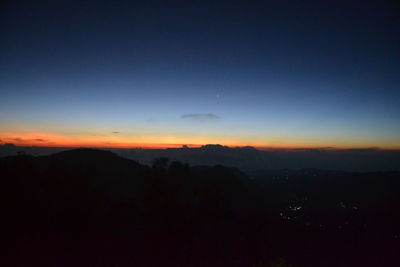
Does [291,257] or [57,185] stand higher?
[57,185]

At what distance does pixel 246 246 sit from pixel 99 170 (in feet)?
490

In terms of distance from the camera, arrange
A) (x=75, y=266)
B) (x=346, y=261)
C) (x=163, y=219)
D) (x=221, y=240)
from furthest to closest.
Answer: (x=346, y=261)
(x=221, y=240)
(x=163, y=219)
(x=75, y=266)

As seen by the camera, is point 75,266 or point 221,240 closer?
point 75,266

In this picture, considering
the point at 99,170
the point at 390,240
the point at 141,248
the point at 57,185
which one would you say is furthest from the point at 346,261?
the point at 99,170

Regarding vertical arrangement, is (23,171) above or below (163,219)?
above

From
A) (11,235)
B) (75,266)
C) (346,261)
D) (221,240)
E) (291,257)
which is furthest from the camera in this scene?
(346,261)

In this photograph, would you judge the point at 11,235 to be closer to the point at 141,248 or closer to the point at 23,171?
the point at 23,171

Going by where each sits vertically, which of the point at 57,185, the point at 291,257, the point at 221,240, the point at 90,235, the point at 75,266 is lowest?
the point at 291,257

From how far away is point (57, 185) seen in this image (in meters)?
47.2

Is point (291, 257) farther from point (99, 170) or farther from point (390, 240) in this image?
point (99, 170)

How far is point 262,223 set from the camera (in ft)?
230

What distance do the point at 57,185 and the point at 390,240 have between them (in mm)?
208230

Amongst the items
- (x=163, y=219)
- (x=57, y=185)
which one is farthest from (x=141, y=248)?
(x=57, y=185)

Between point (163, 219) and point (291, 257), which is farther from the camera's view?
point (291, 257)
